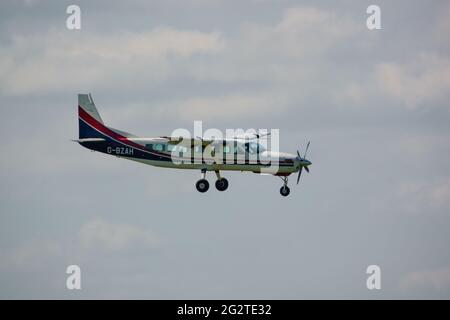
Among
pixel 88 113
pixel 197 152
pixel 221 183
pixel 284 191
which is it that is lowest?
pixel 284 191

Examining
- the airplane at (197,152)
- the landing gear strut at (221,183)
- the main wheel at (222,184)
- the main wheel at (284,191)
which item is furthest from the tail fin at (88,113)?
the main wheel at (284,191)

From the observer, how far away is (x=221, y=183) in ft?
303

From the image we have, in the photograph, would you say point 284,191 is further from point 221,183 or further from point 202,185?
point 202,185

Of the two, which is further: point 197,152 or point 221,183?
point 221,183

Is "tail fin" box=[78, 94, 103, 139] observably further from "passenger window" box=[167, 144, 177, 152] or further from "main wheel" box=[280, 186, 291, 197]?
"main wheel" box=[280, 186, 291, 197]

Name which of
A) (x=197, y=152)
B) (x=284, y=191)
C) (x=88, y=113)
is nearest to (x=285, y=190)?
(x=284, y=191)

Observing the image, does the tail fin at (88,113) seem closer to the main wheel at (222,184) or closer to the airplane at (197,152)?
the airplane at (197,152)

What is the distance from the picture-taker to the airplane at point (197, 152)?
91.1 metres

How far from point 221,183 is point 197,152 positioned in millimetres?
3014

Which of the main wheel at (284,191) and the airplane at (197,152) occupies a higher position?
the airplane at (197,152)

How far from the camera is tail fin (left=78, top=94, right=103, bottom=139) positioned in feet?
306
